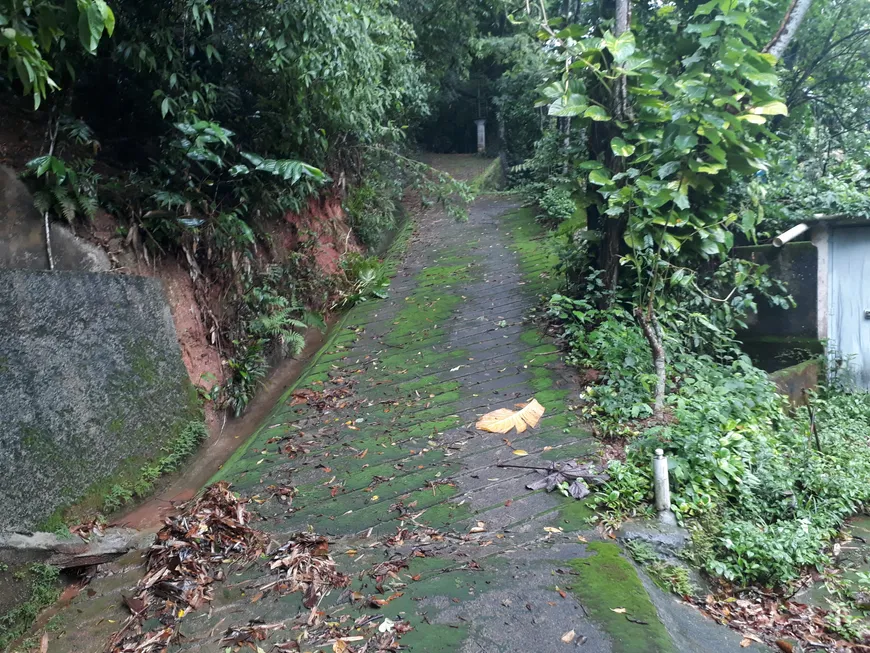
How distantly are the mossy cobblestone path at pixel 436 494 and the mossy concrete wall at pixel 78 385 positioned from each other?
0.69 metres

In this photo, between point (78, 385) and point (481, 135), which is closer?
point (78, 385)

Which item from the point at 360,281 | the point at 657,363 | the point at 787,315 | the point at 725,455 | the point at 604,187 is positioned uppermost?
the point at 604,187

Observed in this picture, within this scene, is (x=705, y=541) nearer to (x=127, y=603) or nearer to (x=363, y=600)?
(x=363, y=600)

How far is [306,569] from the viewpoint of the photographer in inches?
136

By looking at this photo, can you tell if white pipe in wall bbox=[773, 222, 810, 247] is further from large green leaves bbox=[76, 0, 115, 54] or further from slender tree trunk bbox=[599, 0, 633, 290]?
large green leaves bbox=[76, 0, 115, 54]

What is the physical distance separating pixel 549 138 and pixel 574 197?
1336 mm

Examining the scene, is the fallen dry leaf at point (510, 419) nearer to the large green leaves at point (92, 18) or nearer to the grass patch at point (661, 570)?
the grass patch at point (661, 570)

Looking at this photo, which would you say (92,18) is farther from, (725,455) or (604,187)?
(725,455)

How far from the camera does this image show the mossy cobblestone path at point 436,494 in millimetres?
2934

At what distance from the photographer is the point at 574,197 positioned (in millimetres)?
6090

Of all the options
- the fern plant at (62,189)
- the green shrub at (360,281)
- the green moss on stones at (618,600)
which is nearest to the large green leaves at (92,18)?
the fern plant at (62,189)

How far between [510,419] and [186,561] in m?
2.71

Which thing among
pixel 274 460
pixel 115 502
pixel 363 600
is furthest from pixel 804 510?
pixel 115 502

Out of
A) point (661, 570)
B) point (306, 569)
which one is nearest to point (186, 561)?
point (306, 569)
